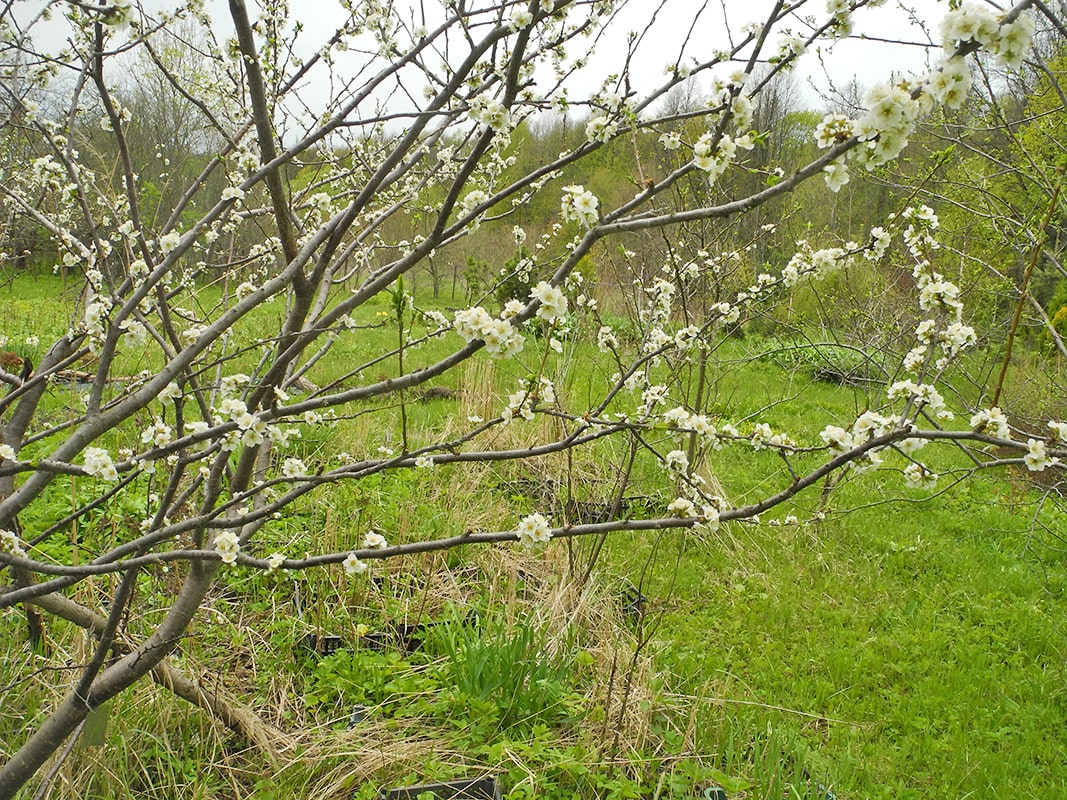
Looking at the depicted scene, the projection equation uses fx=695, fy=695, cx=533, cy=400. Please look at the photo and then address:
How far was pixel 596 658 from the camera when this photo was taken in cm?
306

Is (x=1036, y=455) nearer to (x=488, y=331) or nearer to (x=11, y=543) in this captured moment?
(x=488, y=331)

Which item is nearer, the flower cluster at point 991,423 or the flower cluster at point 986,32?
the flower cluster at point 986,32

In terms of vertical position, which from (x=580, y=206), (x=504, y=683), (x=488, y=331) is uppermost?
(x=580, y=206)

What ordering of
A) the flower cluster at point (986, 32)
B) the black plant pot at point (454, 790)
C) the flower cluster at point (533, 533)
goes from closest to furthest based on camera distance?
1. the flower cluster at point (986, 32)
2. the flower cluster at point (533, 533)
3. the black plant pot at point (454, 790)

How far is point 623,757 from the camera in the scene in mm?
2498

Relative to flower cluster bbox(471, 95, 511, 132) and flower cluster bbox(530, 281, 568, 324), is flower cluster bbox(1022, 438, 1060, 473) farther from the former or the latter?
flower cluster bbox(471, 95, 511, 132)

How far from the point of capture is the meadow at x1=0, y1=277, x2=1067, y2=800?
7.69 feet

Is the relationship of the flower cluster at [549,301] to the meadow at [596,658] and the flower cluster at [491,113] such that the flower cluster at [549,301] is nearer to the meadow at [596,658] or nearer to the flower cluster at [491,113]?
the flower cluster at [491,113]

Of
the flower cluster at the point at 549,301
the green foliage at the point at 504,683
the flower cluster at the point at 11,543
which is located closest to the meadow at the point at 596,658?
the green foliage at the point at 504,683

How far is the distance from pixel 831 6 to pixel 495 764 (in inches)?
95.0

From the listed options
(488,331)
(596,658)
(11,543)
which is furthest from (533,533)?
(596,658)

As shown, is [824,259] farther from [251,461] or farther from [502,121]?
[251,461]

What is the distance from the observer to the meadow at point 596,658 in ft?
7.69

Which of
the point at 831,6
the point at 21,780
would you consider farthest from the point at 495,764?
the point at 831,6
